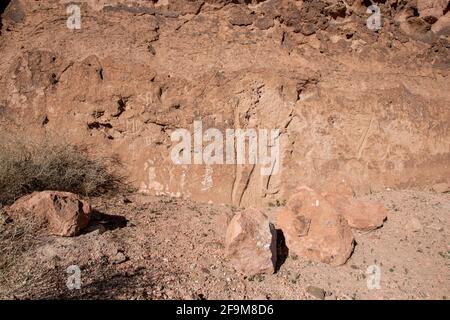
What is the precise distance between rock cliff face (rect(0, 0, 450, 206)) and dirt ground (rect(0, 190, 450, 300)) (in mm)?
911

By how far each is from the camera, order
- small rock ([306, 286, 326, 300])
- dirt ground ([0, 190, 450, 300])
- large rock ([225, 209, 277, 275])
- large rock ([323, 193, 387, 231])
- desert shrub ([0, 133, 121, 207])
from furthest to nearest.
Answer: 1. large rock ([323, 193, 387, 231])
2. desert shrub ([0, 133, 121, 207])
3. large rock ([225, 209, 277, 275])
4. small rock ([306, 286, 326, 300])
5. dirt ground ([0, 190, 450, 300])

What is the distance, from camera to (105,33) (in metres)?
5.21

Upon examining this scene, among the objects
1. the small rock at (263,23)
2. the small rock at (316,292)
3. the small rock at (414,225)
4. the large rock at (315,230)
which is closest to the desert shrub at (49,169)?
the large rock at (315,230)

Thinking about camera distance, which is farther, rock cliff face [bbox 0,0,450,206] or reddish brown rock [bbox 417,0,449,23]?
reddish brown rock [bbox 417,0,449,23]

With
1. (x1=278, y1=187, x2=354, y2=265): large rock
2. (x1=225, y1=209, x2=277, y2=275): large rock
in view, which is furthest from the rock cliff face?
(x1=225, y1=209, x2=277, y2=275): large rock

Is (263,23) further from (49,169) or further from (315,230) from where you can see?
(49,169)

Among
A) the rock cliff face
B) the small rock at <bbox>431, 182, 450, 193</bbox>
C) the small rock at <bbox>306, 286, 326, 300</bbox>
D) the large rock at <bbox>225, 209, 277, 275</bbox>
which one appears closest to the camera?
the small rock at <bbox>306, 286, 326, 300</bbox>

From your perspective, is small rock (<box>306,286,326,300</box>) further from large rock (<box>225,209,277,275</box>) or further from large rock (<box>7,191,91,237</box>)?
large rock (<box>7,191,91,237</box>)

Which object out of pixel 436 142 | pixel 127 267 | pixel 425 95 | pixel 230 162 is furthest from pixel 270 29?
pixel 127 267

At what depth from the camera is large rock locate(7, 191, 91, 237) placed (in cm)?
343

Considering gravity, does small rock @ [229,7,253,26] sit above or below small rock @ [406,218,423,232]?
above

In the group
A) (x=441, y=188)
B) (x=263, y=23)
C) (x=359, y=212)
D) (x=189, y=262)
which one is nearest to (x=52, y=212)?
(x=189, y=262)

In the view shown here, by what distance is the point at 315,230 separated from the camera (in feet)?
12.7
